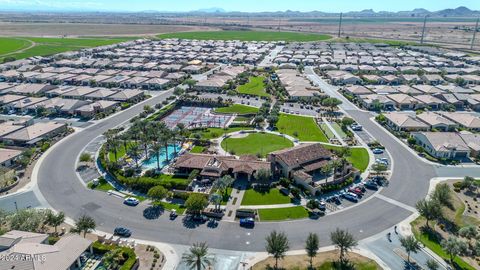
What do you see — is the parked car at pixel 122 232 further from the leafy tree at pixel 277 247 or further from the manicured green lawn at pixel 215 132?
the manicured green lawn at pixel 215 132

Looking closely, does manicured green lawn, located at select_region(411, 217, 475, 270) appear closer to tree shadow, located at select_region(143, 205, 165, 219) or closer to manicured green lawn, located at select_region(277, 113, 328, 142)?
manicured green lawn, located at select_region(277, 113, 328, 142)

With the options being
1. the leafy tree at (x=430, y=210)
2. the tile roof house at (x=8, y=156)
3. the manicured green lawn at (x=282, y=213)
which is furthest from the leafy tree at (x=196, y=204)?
the tile roof house at (x=8, y=156)

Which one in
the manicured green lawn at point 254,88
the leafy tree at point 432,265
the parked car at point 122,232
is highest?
the manicured green lawn at point 254,88

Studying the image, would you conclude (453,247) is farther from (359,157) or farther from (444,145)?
(444,145)

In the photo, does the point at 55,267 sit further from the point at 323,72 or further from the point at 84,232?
the point at 323,72

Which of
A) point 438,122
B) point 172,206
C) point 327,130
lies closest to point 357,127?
point 327,130

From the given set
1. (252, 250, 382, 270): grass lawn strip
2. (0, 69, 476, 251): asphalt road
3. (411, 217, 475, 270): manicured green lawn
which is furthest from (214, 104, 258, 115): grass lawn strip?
(252, 250, 382, 270): grass lawn strip

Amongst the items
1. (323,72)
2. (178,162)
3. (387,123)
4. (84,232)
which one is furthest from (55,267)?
(323,72)
